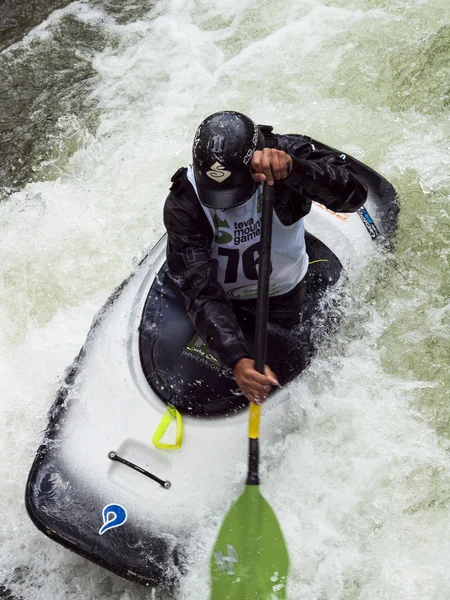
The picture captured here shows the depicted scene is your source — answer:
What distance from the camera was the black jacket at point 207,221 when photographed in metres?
2.45

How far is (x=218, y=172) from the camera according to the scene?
93.1 inches

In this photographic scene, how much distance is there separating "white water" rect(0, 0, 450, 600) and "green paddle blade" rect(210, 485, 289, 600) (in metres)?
0.09

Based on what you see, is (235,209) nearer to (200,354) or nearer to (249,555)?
(200,354)

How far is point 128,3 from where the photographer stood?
639 cm

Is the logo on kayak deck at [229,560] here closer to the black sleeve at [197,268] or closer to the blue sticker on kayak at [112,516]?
the blue sticker on kayak at [112,516]

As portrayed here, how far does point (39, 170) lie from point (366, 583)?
388cm

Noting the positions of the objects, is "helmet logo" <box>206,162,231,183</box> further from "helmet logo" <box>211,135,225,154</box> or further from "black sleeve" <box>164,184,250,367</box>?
"black sleeve" <box>164,184,250,367</box>

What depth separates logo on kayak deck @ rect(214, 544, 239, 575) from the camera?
2.67 m

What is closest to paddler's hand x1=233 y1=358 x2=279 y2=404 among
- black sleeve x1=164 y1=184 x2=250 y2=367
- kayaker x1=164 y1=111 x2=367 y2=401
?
kayaker x1=164 y1=111 x2=367 y2=401

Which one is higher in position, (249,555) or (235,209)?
(235,209)

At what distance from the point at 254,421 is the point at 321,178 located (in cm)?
100

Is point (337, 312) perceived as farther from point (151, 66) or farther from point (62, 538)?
point (151, 66)

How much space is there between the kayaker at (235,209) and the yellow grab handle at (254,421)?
0.64ft

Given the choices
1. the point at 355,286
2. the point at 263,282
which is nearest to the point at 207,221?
the point at 263,282
